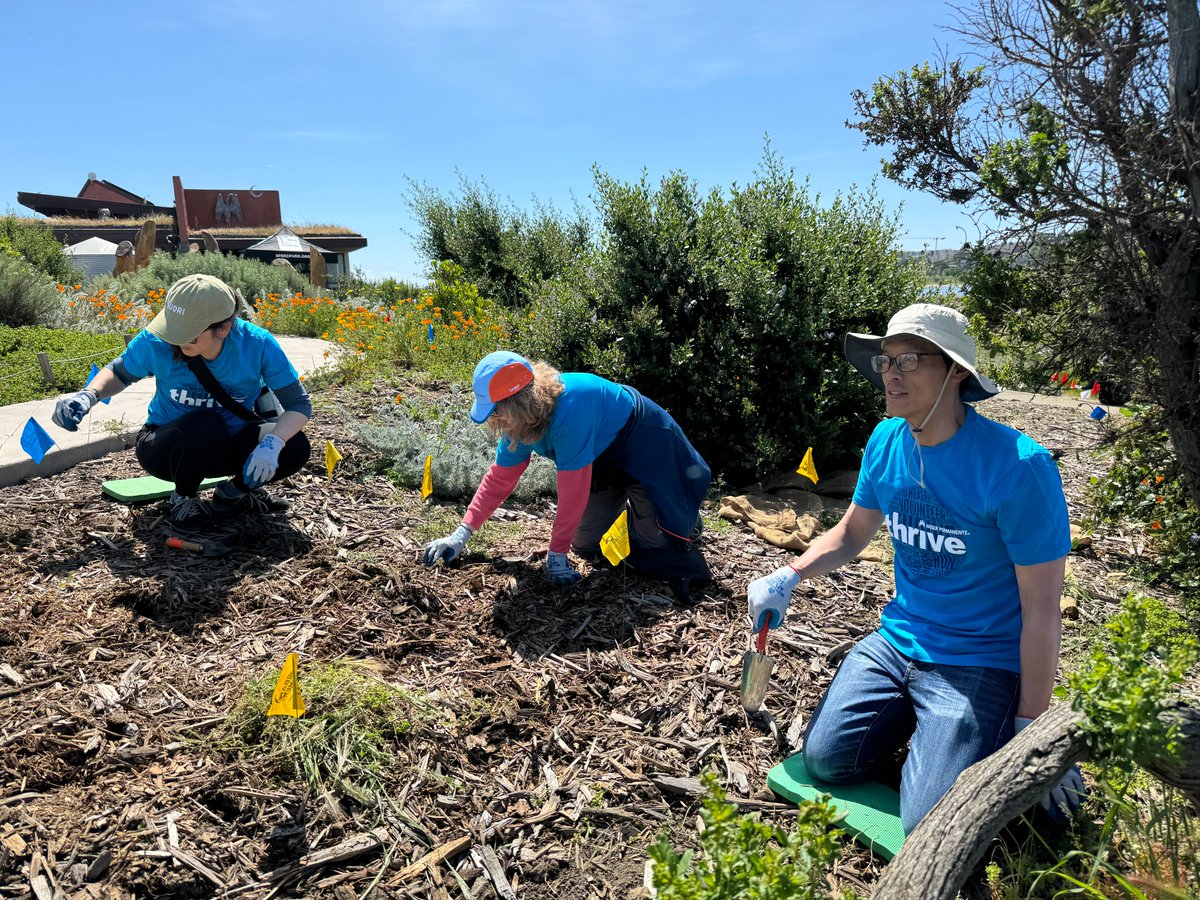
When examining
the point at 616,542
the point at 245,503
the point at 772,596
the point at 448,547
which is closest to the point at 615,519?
the point at 616,542

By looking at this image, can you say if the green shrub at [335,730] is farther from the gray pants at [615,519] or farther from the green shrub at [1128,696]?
the green shrub at [1128,696]

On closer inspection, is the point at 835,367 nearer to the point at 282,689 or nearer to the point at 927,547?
the point at 927,547

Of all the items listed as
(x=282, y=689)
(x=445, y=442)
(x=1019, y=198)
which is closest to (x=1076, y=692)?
(x=282, y=689)

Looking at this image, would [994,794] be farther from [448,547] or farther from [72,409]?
[72,409]

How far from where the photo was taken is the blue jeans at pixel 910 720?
7.03 ft

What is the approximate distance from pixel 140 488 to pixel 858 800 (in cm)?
371

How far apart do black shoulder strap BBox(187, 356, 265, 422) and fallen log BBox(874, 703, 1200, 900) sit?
11.2 ft

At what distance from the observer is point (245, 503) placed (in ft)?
13.2

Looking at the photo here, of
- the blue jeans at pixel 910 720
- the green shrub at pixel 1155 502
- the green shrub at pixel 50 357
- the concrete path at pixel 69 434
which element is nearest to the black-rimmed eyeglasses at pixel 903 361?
the blue jeans at pixel 910 720

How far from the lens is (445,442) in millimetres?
4848

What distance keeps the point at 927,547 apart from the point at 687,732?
3.18 feet

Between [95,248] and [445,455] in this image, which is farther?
[95,248]

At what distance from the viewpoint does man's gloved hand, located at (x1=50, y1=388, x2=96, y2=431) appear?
3.60 m

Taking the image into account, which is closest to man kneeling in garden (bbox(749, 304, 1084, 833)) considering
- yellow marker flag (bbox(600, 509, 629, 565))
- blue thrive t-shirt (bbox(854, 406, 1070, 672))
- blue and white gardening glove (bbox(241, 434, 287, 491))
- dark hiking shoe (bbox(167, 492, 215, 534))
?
blue thrive t-shirt (bbox(854, 406, 1070, 672))
